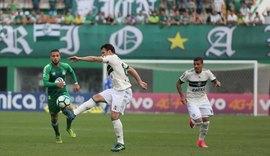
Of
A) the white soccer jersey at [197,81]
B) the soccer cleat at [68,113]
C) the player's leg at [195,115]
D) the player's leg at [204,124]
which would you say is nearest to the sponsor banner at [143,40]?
the white soccer jersey at [197,81]

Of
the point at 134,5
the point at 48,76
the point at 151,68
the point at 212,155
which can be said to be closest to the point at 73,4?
the point at 134,5

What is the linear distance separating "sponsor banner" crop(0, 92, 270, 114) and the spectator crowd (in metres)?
4.59

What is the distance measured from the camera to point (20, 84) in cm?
4534

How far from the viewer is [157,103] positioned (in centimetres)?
4006

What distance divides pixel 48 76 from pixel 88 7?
81.0ft

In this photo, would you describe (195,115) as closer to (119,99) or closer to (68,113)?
(119,99)

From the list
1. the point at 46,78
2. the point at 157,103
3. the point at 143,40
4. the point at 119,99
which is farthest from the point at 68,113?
the point at 143,40

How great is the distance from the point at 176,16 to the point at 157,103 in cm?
533

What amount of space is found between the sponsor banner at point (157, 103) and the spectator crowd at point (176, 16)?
4.59 metres

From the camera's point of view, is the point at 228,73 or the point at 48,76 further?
the point at 228,73

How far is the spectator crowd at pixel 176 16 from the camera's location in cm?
4216

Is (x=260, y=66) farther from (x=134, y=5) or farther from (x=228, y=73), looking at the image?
(x=134, y=5)

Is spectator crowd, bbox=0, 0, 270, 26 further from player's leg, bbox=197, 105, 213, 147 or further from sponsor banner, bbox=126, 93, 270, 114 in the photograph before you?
player's leg, bbox=197, 105, 213, 147

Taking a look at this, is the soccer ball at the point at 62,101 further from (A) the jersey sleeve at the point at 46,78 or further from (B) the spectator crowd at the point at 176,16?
(B) the spectator crowd at the point at 176,16
